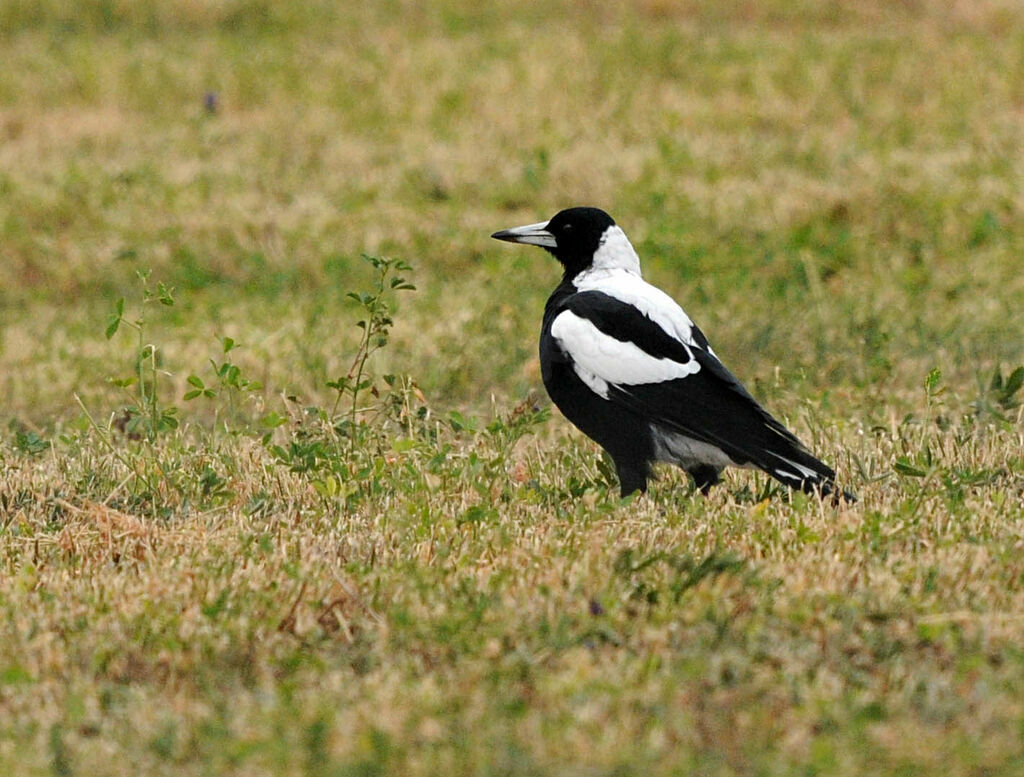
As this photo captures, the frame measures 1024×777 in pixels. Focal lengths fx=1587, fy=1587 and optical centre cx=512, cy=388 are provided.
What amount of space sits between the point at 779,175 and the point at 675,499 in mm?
7324

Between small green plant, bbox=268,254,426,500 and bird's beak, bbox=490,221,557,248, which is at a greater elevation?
bird's beak, bbox=490,221,557,248

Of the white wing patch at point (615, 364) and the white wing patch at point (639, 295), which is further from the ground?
the white wing patch at point (639, 295)

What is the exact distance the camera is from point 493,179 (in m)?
12.3

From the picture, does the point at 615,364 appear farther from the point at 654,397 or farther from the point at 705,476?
the point at 705,476

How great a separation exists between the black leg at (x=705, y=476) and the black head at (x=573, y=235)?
3.40 feet

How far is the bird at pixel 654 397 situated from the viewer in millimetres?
5203

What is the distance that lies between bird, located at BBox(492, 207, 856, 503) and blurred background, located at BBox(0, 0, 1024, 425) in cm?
84

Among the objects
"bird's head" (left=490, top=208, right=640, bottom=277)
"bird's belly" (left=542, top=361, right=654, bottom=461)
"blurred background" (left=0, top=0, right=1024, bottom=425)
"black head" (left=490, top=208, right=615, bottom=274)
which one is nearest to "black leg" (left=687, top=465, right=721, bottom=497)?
"bird's belly" (left=542, top=361, right=654, bottom=461)

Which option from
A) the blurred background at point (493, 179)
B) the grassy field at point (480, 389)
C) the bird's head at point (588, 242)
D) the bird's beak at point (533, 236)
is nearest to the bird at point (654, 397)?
the grassy field at point (480, 389)

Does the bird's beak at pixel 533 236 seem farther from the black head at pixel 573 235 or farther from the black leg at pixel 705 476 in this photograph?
the black leg at pixel 705 476

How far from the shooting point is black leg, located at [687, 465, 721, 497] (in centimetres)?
560

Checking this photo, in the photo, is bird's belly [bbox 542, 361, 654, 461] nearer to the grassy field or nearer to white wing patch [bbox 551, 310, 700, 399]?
white wing patch [bbox 551, 310, 700, 399]

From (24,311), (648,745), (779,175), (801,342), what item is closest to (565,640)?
(648,745)

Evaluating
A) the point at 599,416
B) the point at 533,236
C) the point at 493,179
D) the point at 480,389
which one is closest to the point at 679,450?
the point at 599,416
